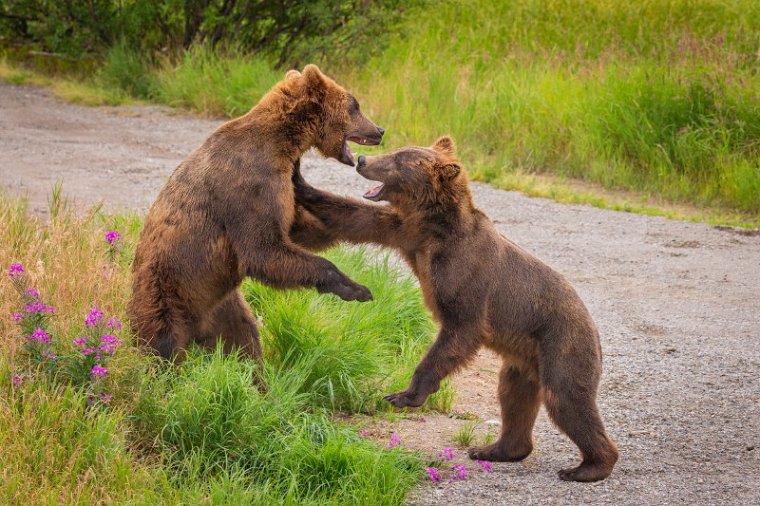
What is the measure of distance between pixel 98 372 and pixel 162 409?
13.2 inches

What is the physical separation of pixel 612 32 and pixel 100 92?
749 cm

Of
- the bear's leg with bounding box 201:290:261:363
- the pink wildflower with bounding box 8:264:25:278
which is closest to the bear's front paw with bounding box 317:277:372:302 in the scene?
the bear's leg with bounding box 201:290:261:363

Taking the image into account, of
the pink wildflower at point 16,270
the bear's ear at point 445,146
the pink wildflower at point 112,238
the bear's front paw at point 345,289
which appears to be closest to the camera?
the pink wildflower at point 16,270

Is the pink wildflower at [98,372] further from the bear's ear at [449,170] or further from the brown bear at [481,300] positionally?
the bear's ear at [449,170]

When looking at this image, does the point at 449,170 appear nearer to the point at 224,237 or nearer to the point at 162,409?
the point at 224,237

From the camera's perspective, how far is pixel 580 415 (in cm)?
491

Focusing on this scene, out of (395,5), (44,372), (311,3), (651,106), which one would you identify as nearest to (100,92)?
(311,3)

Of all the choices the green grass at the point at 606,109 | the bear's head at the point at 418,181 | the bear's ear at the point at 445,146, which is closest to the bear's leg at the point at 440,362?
the bear's head at the point at 418,181

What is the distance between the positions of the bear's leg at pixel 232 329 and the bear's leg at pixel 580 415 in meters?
1.56

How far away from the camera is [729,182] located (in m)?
10.8

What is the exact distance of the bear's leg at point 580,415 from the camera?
489 cm

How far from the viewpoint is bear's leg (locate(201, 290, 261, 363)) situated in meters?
5.42

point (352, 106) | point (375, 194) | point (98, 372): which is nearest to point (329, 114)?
point (352, 106)

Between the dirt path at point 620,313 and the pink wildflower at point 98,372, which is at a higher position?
the pink wildflower at point 98,372
